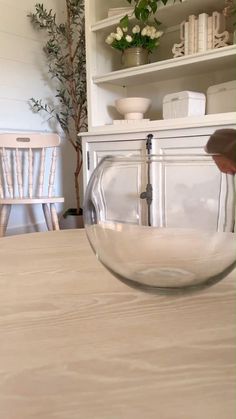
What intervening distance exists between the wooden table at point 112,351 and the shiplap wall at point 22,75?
2.23 metres

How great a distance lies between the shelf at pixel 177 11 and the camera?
1895 millimetres

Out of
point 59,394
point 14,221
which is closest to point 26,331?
point 59,394

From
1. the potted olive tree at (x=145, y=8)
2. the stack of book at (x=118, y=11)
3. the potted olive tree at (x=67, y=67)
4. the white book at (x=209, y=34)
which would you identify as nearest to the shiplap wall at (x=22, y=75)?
the potted olive tree at (x=67, y=67)

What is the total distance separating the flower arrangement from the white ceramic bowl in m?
0.28

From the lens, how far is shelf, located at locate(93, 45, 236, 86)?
179 centimetres

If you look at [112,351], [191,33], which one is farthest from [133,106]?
[112,351]

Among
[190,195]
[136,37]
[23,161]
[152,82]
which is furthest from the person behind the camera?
[23,161]

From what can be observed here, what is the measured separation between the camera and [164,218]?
0.45m

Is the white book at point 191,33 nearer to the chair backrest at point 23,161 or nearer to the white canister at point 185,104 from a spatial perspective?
the white canister at point 185,104

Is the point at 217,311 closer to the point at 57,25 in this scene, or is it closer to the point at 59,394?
the point at 59,394

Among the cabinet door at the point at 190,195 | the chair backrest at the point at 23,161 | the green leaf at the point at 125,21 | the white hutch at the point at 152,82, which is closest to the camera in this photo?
the cabinet door at the point at 190,195

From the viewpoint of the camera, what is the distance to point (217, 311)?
1.19 feet

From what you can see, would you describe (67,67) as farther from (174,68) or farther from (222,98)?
(222,98)

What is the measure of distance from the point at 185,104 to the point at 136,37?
0.51 metres
